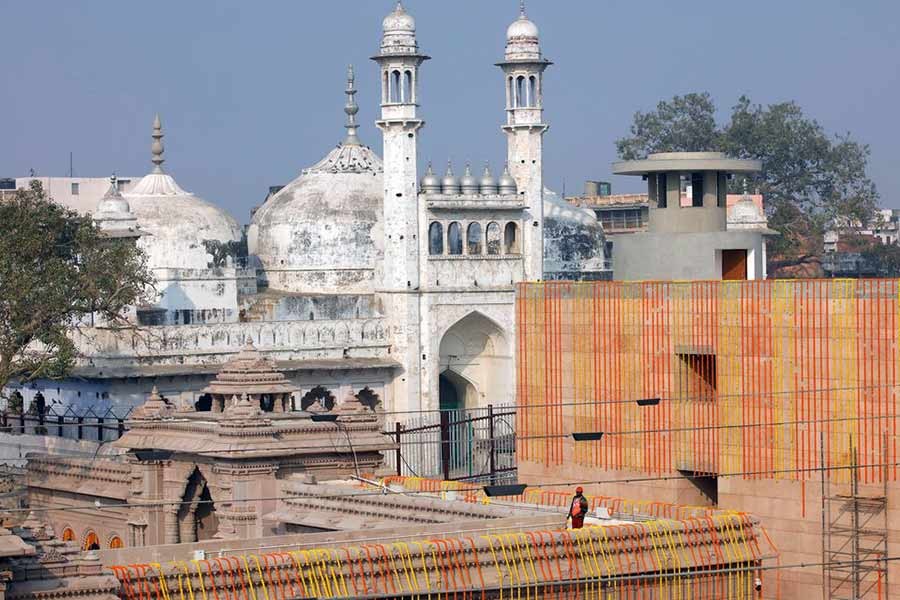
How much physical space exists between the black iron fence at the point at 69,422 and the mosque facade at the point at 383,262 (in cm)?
366

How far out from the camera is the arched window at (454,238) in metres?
60.2

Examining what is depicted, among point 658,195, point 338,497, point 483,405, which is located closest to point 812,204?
point 483,405

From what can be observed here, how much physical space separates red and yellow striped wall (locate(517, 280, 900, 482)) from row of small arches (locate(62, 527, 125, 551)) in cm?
664

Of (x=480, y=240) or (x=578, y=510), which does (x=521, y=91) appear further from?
(x=578, y=510)

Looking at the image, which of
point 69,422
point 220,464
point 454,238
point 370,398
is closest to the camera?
point 220,464

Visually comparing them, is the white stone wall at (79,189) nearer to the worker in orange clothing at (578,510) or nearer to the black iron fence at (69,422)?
the black iron fence at (69,422)

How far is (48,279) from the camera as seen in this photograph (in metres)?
46.2

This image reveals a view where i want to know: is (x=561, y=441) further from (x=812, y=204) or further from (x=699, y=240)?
(x=812, y=204)

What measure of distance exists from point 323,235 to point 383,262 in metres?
2.83

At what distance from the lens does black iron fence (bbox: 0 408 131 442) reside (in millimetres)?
51719

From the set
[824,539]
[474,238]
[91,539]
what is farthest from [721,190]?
[474,238]

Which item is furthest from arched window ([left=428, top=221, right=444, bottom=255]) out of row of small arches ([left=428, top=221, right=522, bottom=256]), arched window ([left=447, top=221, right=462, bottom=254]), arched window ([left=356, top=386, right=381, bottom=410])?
arched window ([left=356, top=386, right=381, bottom=410])

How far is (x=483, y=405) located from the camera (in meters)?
60.9

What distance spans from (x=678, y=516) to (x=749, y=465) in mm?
3105
